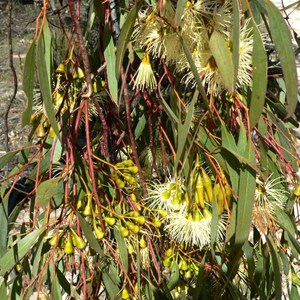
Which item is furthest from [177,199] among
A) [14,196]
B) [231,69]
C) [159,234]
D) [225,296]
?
[14,196]

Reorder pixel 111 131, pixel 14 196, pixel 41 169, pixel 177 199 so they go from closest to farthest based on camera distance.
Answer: pixel 177 199
pixel 41 169
pixel 111 131
pixel 14 196

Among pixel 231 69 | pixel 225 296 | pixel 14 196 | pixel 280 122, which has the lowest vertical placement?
pixel 14 196

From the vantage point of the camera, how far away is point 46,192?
0.86 m

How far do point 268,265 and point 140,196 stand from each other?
277 millimetres

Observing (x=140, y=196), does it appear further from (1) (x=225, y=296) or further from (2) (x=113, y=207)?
(1) (x=225, y=296)

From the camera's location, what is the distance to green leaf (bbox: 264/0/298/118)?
73 centimetres

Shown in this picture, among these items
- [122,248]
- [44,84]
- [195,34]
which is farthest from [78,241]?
[195,34]

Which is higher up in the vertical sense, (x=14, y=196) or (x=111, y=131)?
(x=111, y=131)

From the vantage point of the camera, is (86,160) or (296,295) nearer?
(86,160)

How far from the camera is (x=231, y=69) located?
2.49 ft

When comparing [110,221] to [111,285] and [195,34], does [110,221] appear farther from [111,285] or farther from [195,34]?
[195,34]

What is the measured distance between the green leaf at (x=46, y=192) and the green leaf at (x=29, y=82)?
0.31ft

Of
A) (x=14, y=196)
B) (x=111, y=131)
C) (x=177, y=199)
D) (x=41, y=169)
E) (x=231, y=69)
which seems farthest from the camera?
(x=14, y=196)

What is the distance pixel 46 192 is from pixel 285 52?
40 centimetres
